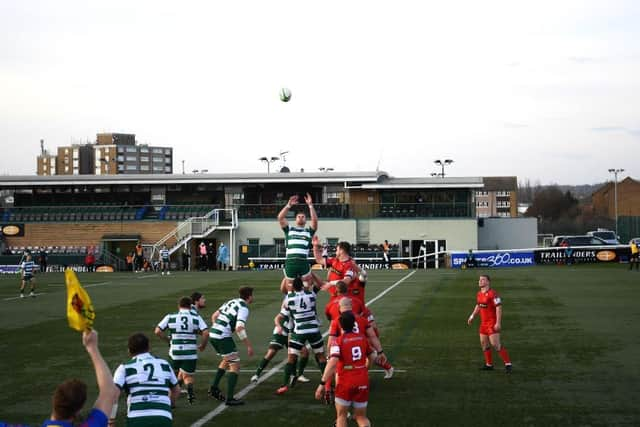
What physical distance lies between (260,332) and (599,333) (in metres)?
8.60

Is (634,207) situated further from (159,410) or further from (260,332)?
(159,410)

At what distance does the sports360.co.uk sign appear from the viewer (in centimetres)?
5272

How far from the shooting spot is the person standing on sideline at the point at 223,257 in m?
57.0

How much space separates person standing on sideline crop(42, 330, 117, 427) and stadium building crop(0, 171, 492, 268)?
182 feet

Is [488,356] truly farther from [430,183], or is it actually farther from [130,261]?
[430,183]

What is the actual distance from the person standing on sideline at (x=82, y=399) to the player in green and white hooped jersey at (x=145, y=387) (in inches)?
79.7

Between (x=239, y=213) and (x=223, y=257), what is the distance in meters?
9.40

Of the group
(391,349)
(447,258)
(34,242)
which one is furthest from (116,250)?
(391,349)

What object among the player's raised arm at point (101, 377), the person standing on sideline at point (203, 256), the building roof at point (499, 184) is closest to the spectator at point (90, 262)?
the person standing on sideline at point (203, 256)

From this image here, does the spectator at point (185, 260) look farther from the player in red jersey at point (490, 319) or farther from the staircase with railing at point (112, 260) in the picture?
the player in red jersey at point (490, 319)

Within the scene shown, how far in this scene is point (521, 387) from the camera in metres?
14.3

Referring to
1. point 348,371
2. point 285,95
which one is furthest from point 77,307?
point 285,95

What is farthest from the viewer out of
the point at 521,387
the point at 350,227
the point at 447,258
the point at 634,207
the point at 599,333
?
the point at 634,207

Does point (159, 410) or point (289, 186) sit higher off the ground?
point (289, 186)
